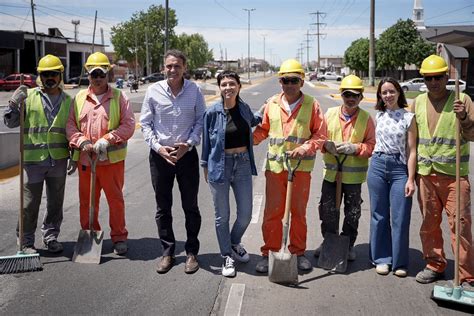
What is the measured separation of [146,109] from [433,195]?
9.31ft

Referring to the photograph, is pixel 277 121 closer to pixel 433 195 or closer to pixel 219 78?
pixel 219 78

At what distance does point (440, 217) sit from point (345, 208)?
3.00ft

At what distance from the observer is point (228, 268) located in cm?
491

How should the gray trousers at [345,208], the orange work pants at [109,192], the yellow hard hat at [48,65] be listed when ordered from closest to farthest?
the gray trousers at [345,208] → the yellow hard hat at [48,65] → the orange work pants at [109,192]

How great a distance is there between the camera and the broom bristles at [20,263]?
195 inches

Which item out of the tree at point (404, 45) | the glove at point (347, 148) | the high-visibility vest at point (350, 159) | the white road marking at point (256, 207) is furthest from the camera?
the tree at point (404, 45)

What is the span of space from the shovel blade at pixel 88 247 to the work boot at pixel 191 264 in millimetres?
926

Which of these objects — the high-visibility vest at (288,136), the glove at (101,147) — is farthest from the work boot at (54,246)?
the high-visibility vest at (288,136)

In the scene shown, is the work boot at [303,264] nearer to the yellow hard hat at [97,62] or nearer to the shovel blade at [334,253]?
the shovel blade at [334,253]

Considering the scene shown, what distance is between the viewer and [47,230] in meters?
5.60

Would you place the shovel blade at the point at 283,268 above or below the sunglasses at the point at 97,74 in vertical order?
below

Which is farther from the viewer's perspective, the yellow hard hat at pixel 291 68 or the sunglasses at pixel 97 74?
the sunglasses at pixel 97 74

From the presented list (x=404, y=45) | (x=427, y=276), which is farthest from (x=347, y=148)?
(x=404, y=45)

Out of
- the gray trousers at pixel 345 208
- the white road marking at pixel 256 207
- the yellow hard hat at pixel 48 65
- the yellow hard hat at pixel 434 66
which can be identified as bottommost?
the white road marking at pixel 256 207
